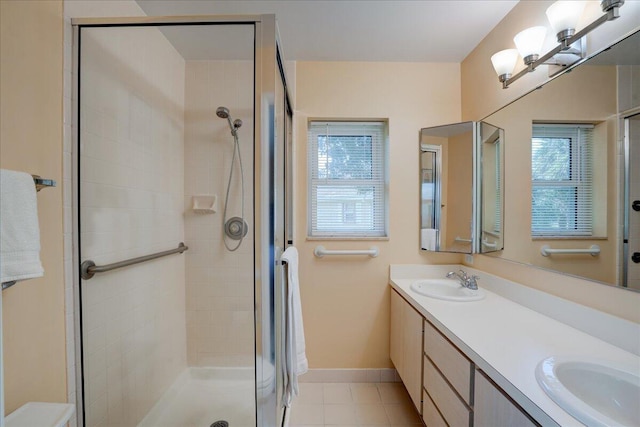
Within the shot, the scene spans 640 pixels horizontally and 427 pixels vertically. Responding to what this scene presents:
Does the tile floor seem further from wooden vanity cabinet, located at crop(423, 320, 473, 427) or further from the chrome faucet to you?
the chrome faucet

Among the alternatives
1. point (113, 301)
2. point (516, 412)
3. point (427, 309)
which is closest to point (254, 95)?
point (113, 301)

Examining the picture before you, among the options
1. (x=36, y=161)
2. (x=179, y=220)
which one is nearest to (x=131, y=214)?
(x=179, y=220)

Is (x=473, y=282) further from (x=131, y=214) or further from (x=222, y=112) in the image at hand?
(x=131, y=214)

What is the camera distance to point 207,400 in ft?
5.00

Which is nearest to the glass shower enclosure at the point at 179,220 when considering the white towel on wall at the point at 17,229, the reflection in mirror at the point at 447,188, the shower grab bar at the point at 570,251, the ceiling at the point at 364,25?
the ceiling at the point at 364,25

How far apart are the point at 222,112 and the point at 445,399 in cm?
184

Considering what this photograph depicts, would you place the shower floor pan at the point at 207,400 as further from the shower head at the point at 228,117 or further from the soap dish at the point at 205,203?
the shower head at the point at 228,117

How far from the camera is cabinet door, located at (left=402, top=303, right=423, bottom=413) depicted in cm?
150

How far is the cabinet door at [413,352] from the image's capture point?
150 centimetres

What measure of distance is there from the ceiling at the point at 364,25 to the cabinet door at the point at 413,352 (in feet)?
5.80

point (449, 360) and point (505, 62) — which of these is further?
point (505, 62)

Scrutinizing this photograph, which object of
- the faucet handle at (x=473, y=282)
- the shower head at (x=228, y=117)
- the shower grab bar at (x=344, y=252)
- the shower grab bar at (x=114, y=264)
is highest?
the shower head at (x=228, y=117)

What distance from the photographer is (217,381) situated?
1562 millimetres

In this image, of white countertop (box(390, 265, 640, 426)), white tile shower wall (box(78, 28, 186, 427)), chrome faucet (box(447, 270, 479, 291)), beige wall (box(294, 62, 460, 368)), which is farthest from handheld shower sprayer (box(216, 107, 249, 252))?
chrome faucet (box(447, 270, 479, 291))
